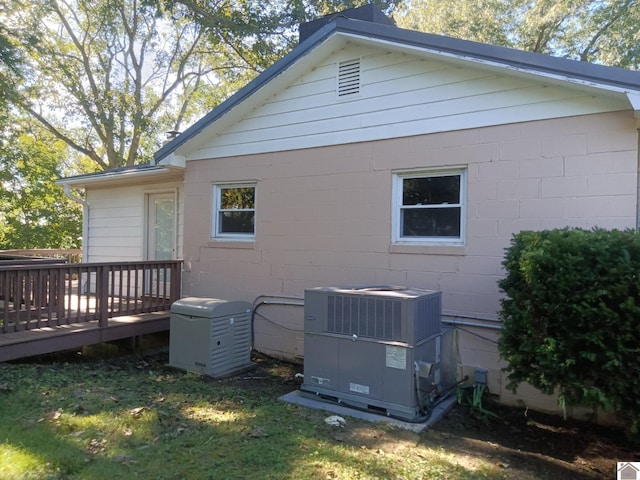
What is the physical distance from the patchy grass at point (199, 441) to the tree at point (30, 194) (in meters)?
17.9

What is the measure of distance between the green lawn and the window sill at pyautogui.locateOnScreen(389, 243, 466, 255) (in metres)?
2.17

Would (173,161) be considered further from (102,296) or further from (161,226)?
(102,296)

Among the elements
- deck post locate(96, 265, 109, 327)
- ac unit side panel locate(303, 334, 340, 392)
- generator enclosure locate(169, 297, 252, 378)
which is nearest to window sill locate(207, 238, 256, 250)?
generator enclosure locate(169, 297, 252, 378)

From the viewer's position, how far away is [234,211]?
7344mm

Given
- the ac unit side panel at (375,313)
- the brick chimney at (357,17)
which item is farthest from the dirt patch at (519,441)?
the brick chimney at (357,17)

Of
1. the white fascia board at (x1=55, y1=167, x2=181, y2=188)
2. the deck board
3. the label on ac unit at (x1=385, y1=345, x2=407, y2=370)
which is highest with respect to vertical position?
the white fascia board at (x1=55, y1=167, x2=181, y2=188)

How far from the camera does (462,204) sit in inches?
207

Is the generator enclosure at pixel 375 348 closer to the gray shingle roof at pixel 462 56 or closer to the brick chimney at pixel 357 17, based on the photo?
the gray shingle roof at pixel 462 56

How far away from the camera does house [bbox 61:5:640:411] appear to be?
15.1ft

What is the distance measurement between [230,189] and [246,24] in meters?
9.26

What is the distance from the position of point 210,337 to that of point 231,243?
1.93 m

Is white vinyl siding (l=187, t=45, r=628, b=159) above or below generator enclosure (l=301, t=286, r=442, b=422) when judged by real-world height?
above

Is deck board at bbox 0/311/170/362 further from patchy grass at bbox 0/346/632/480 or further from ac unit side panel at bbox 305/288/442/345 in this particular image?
ac unit side panel at bbox 305/288/442/345

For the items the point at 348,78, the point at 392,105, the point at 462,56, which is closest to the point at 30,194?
the point at 348,78
